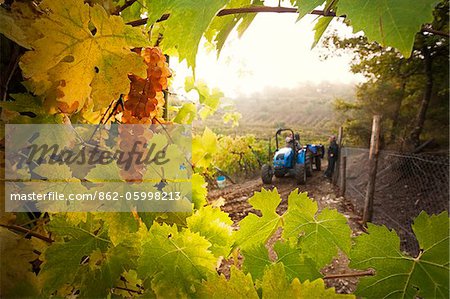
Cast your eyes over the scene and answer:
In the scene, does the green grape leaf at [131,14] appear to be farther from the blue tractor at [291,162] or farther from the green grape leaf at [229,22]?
the blue tractor at [291,162]

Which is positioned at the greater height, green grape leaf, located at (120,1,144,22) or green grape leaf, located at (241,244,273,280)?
green grape leaf, located at (120,1,144,22)

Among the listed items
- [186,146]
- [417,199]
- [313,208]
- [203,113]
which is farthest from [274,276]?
[417,199]

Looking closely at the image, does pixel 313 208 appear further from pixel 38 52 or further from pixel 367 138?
pixel 367 138

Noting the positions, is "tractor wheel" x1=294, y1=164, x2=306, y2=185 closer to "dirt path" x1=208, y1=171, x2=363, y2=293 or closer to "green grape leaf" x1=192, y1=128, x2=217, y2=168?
"dirt path" x1=208, y1=171, x2=363, y2=293

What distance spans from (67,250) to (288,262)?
1.19 feet

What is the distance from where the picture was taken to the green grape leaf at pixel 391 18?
32cm

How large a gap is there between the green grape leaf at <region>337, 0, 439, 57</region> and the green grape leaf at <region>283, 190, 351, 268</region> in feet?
1.16

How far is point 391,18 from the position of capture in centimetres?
34

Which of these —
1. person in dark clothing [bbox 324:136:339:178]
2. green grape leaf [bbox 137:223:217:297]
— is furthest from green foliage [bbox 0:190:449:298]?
person in dark clothing [bbox 324:136:339:178]

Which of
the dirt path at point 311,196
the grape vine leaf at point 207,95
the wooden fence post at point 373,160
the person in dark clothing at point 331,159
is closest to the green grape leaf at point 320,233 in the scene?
the grape vine leaf at point 207,95

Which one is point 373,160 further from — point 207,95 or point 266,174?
point 207,95

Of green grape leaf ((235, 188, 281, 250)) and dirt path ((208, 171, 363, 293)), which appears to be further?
dirt path ((208, 171, 363, 293))

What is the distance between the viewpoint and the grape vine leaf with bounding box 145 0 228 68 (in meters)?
0.40

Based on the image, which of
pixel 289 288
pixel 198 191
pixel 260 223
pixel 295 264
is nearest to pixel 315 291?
pixel 289 288
